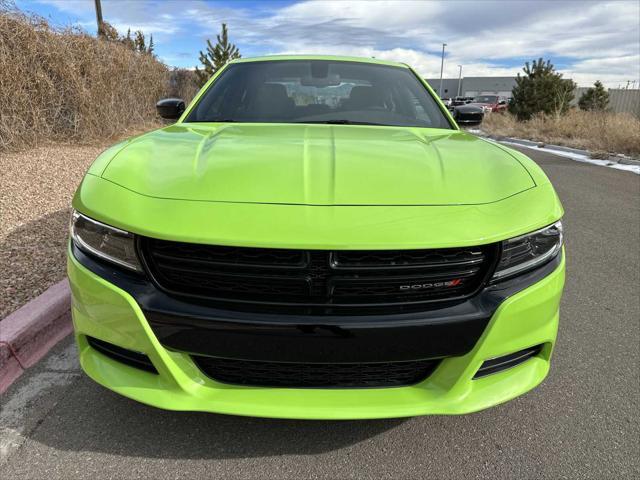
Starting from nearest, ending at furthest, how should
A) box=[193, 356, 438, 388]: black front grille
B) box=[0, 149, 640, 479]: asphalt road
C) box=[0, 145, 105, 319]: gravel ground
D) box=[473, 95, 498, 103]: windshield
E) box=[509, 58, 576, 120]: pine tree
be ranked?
1. box=[193, 356, 438, 388]: black front grille
2. box=[0, 149, 640, 479]: asphalt road
3. box=[0, 145, 105, 319]: gravel ground
4. box=[509, 58, 576, 120]: pine tree
5. box=[473, 95, 498, 103]: windshield

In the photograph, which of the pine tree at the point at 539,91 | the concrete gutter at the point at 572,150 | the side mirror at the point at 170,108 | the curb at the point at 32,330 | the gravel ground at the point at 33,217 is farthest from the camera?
the pine tree at the point at 539,91

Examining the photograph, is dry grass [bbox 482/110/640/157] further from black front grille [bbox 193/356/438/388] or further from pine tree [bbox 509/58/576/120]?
black front grille [bbox 193/356/438/388]

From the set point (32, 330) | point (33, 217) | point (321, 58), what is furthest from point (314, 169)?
point (33, 217)

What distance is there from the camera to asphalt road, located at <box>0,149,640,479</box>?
1.75m

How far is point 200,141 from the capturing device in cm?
219

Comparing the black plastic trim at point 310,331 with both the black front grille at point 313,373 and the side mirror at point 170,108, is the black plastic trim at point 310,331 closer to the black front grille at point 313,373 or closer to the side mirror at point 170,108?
the black front grille at point 313,373

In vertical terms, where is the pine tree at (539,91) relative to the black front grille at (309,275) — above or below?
above

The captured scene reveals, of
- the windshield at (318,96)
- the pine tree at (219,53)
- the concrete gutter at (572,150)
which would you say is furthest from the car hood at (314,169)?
the pine tree at (219,53)

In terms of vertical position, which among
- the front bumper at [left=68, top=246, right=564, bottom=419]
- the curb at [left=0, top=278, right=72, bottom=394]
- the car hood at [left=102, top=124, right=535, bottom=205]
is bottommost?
the curb at [left=0, top=278, right=72, bottom=394]

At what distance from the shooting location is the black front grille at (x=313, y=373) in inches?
63.1

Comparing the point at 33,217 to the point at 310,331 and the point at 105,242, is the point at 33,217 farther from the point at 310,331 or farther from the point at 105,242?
the point at 310,331

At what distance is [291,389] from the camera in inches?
63.1

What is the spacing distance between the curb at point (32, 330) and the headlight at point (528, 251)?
224 cm

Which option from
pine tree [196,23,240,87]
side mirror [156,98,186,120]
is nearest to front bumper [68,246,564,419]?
side mirror [156,98,186,120]
